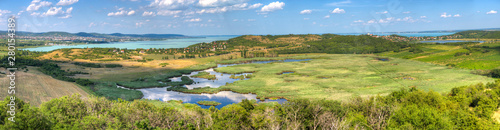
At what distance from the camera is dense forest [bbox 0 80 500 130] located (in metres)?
25.8

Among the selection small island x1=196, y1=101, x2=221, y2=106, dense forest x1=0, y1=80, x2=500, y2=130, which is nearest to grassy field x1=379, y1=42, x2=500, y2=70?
dense forest x1=0, y1=80, x2=500, y2=130

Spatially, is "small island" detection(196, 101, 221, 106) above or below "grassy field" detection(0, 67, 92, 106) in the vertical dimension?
below

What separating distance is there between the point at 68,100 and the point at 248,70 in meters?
73.9

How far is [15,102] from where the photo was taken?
2561cm

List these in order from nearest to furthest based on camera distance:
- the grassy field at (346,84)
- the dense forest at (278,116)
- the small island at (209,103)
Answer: the dense forest at (278,116) → the small island at (209,103) → the grassy field at (346,84)

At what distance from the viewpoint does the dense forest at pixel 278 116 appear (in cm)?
2583

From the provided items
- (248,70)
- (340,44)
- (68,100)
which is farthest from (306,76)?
(340,44)

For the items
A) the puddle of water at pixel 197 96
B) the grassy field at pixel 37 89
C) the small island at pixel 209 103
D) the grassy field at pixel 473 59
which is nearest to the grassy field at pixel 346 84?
the puddle of water at pixel 197 96

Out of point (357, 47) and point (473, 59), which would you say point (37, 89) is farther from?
point (357, 47)

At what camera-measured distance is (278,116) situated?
34.0 metres

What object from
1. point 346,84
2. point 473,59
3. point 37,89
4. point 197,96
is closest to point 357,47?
point 473,59

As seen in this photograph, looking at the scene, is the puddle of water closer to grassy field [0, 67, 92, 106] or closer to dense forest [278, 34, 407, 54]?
grassy field [0, 67, 92, 106]

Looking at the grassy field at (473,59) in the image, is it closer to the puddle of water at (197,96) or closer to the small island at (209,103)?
the puddle of water at (197,96)

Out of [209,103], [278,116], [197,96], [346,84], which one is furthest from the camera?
[346,84]
